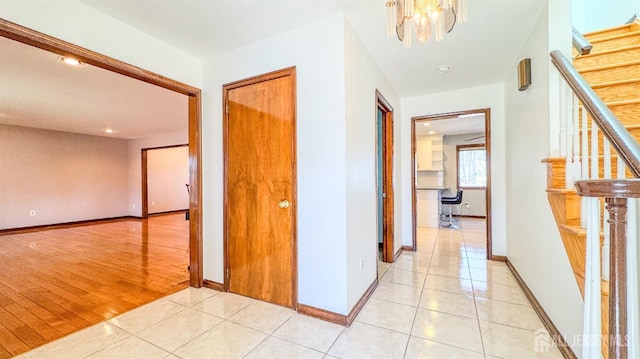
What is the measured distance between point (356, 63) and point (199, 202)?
2.08 metres

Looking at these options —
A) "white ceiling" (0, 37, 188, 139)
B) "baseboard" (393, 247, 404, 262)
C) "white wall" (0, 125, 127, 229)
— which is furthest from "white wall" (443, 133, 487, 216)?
"white wall" (0, 125, 127, 229)

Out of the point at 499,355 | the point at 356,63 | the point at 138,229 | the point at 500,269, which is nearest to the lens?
the point at 499,355

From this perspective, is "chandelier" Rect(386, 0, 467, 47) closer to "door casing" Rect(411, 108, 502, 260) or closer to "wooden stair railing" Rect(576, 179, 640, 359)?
Answer: "wooden stair railing" Rect(576, 179, 640, 359)

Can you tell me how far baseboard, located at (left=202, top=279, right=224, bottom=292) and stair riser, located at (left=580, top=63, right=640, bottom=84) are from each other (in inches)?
150

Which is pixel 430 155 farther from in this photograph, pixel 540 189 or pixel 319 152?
pixel 319 152

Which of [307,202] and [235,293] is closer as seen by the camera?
[307,202]

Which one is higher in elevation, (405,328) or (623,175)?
(623,175)

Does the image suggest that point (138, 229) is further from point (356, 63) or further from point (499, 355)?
point (499, 355)

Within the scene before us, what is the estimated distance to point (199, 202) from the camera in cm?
268

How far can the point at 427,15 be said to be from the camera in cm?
134

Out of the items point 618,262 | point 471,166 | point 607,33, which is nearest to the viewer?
point 618,262

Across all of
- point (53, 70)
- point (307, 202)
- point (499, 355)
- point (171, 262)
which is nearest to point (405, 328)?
point (499, 355)

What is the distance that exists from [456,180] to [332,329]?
Result: 22.7ft

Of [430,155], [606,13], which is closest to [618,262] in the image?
[606,13]
